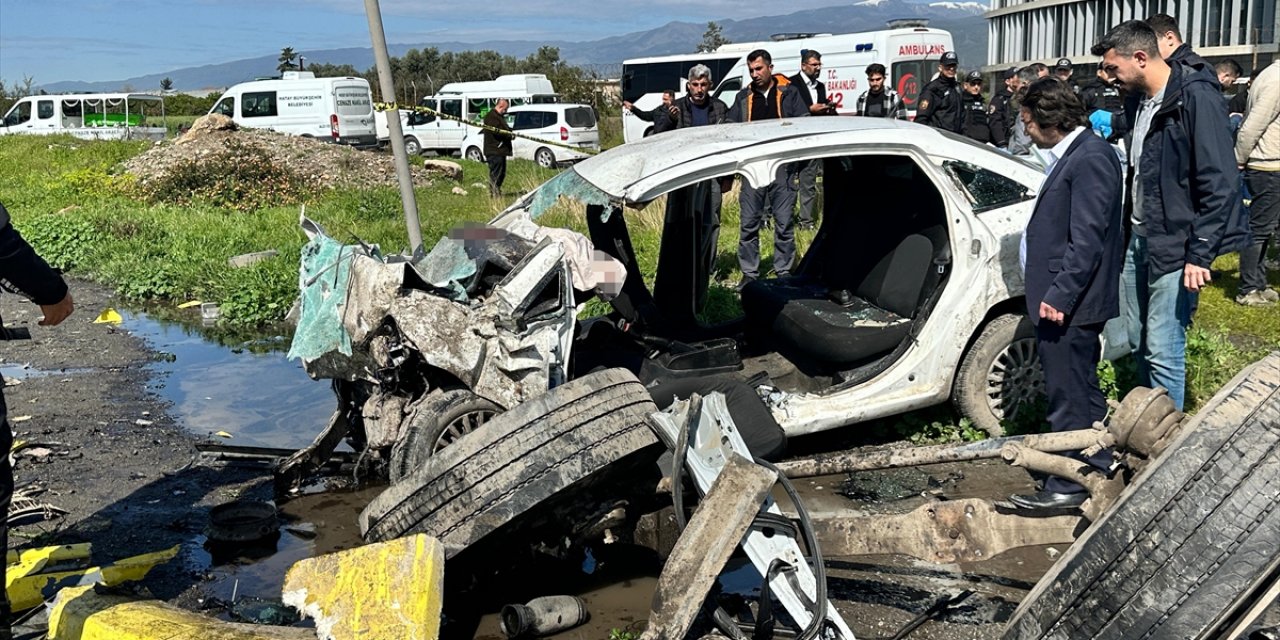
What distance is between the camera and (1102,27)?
50375mm

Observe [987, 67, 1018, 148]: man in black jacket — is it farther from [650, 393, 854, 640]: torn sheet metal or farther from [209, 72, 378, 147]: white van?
[209, 72, 378, 147]: white van

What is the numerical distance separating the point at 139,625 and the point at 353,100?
2880cm

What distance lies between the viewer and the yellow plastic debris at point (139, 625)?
3545 mm

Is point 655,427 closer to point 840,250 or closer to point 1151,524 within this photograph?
point 1151,524

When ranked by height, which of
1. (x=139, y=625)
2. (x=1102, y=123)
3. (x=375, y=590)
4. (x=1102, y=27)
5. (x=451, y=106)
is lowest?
(x=139, y=625)

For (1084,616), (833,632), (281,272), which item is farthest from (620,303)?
(281,272)

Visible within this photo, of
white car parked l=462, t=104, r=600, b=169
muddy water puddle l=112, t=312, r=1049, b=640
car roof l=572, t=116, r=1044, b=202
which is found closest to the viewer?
muddy water puddle l=112, t=312, r=1049, b=640

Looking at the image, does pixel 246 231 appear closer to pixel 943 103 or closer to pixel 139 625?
pixel 943 103

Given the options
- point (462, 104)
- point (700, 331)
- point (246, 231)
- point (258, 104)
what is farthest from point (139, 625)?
point (462, 104)

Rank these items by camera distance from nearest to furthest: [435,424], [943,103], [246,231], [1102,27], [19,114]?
[435,424] → [943,103] → [246,231] → [19,114] → [1102,27]

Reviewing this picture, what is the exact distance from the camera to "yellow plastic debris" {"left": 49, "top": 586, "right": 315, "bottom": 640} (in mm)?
3545

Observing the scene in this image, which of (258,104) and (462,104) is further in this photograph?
(462,104)

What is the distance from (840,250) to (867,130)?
1.05 metres

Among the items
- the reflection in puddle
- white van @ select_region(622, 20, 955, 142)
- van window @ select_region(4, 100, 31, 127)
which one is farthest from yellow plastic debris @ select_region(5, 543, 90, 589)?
van window @ select_region(4, 100, 31, 127)
